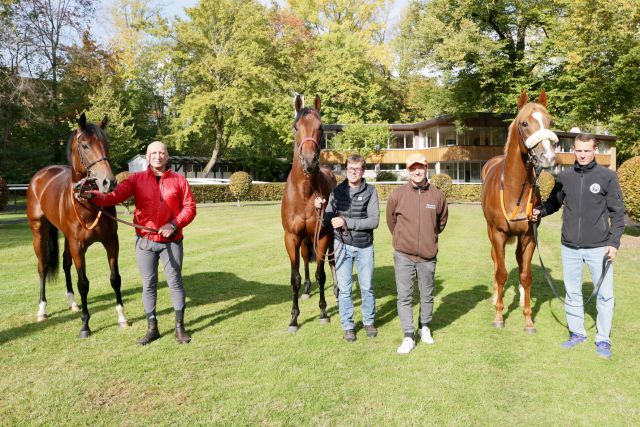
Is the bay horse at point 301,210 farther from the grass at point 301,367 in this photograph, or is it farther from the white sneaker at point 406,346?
the white sneaker at point 406,346

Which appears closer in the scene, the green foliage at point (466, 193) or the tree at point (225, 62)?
the green foliage at point (466, 193)

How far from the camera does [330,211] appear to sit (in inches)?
211

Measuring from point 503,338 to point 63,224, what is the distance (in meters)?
5.88

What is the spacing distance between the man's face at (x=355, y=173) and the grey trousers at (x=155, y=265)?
2225mm

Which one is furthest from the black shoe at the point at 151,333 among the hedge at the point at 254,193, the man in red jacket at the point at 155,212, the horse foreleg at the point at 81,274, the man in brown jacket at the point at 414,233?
the hedge at the point at 254,193

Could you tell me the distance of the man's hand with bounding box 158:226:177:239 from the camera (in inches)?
193

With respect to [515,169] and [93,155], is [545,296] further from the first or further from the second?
[93,155]

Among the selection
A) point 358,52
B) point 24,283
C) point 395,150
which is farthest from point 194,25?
point 24,283

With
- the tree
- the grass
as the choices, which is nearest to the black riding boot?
the grass

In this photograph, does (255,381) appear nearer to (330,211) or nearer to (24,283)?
(330,211)

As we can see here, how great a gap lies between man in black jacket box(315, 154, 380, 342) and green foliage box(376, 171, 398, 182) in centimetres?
3953

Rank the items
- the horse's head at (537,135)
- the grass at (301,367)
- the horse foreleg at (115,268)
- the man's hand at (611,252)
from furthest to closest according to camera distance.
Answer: the horse foreleg at (115,268) → the horse's head at (537,135) → the man's hand at (611,252) → the grass at (301,367)

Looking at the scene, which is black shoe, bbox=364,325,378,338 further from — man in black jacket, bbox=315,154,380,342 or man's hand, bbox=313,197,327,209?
man's hand, bbox=313,197,327,209

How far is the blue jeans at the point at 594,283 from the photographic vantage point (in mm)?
4812
